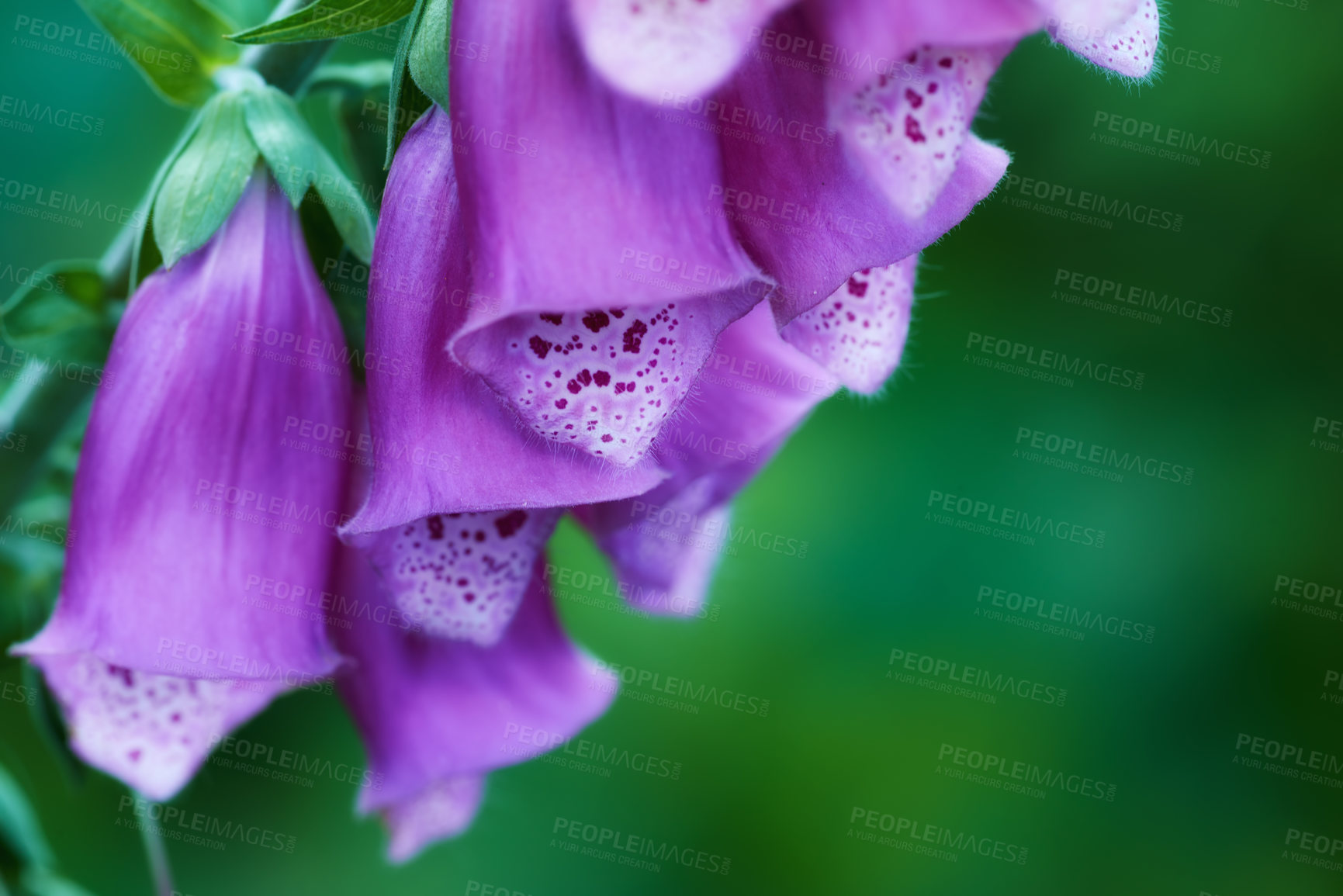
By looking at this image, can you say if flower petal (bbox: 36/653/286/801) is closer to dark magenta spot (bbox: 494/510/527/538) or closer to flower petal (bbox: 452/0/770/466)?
dark magenta spot (bbox: 494/510/527/538)

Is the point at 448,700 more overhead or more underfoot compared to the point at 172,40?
more underfoot

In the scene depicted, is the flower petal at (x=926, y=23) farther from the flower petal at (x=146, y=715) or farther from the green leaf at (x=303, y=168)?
the flower petal at (x=146, y=715)

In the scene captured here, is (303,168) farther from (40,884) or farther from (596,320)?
(40,884)

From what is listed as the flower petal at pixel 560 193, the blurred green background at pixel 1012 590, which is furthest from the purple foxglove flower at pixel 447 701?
the blurred green background at pixel 1012 590

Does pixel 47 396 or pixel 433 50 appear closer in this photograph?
pixel 433 50

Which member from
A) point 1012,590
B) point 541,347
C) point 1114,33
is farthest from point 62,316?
point 1012,590

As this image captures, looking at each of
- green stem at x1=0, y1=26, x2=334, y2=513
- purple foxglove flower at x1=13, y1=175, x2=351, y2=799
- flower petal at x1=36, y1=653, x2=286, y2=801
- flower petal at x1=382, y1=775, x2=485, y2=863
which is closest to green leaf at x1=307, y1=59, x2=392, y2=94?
green stem at x1=0, y1=26, x2=334, y2=513

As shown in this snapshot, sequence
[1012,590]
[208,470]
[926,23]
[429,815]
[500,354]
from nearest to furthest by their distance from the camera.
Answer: [926,23], [500,354], [208,470], [429,815], [1012,590]
